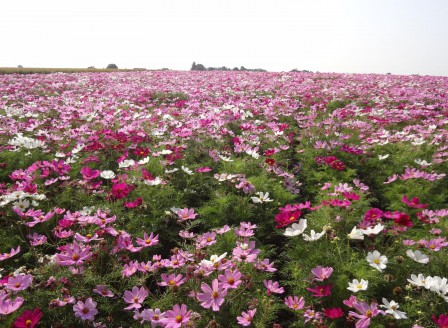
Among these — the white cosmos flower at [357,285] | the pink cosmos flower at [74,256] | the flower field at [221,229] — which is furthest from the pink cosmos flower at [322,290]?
the pink cosmos flower at [74,256]

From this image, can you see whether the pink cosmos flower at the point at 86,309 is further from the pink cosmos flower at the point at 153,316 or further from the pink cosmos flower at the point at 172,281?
the pink cosmos flower at the point at 172,281

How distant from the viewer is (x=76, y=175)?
3.85 metres

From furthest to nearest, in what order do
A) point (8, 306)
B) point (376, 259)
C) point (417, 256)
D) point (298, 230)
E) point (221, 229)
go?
point (221, 229), point (298, 230), point (417, 256), point (376, 259), point (8, 306)

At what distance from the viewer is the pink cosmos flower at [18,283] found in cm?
180

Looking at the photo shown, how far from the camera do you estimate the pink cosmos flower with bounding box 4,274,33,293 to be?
180 centimetres

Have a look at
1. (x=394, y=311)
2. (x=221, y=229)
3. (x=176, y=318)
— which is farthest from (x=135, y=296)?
(x=394, y=311)

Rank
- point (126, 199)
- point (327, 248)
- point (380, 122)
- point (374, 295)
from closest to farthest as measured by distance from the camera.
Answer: point (374, 295), point (327, 248), point (126, 199), point (380, 122)

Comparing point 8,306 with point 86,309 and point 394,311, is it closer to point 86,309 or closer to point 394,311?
point 86,309

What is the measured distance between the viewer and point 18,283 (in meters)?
1.83

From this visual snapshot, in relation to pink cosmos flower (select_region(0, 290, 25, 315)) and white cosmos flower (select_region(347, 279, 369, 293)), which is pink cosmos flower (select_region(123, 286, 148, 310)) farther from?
white cosmos flower (select_region(347, 279, 369, 293))

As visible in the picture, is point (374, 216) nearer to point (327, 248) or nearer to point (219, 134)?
point (327, 248)

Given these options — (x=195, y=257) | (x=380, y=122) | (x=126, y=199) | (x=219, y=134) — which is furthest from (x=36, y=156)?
(x=380, y=122)

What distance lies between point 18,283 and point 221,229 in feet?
4.48

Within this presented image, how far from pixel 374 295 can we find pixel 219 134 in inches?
135
